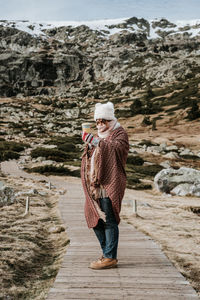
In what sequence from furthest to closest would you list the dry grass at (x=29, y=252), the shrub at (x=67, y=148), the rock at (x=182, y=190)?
1. the shrub at (x=67, y=148)
2. the rock at (x=182, y=190)
3. the dry grass at (x=29, y=252)

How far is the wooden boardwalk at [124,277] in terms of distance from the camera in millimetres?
3223

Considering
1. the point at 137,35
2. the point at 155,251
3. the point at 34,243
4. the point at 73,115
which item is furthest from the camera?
the point at 137,35

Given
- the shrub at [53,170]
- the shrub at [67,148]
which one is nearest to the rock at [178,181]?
the shrub at [53,170]

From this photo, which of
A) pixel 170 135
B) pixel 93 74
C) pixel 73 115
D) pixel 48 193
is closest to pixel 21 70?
pixel 93 74

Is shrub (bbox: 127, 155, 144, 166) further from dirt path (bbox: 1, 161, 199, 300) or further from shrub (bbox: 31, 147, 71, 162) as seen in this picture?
dirt path (bbox: 1, 161, 199, 300)

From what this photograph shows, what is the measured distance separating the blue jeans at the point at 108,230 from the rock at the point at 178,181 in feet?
45.1

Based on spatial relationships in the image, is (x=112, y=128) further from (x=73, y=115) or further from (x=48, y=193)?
(x=73, y=115)

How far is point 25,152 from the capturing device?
103 feet

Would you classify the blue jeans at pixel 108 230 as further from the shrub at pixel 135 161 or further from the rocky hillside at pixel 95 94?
the shrub at pixel 135 161

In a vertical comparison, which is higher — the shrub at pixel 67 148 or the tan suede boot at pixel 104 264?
the tan suede boot at pixel 104 264

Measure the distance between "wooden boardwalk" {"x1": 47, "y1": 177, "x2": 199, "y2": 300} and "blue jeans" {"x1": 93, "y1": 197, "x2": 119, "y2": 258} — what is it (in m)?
0.28

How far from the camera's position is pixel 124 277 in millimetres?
3721

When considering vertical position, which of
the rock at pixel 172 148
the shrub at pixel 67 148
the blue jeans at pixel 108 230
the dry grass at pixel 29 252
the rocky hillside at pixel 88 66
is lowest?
the shrub at pixel 67 148

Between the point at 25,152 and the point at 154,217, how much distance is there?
23.8m
